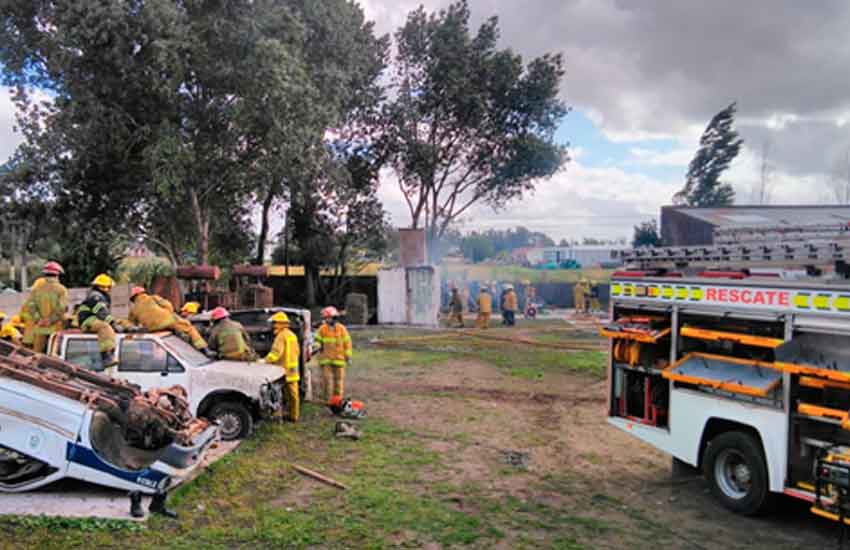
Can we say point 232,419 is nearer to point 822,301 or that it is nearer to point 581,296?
point 822,301

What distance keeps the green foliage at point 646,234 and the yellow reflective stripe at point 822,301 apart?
3813cm

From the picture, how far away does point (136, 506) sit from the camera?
5.82m

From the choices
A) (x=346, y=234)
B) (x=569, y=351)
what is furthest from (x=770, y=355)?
(x=346, y=234)

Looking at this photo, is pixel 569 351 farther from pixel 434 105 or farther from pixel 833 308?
pixel 434 105

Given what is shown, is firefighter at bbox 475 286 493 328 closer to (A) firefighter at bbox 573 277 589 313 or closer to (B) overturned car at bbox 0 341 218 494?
(A) firefighter at bbox 573 277 589 313

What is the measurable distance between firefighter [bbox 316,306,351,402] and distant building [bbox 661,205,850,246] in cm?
568

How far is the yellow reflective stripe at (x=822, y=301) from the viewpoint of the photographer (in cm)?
532

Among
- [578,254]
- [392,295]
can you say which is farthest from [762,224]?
[578,254]

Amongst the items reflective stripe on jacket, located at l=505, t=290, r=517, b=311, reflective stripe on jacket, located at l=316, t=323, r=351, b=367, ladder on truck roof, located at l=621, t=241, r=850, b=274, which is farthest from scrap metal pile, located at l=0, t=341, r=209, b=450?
reflective stripe on jacket, located at l=505, t=290, r=517, b=311

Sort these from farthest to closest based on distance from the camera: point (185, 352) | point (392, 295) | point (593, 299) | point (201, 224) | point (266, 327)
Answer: point (593, 299)
point (392, 295)
point (201, 224)
point (266, 327)
point (185, 352)

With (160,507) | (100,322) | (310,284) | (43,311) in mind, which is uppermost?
(310,284)

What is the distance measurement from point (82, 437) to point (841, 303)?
21.1 feet

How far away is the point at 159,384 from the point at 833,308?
736 centimetres

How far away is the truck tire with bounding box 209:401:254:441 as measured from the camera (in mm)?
8609
